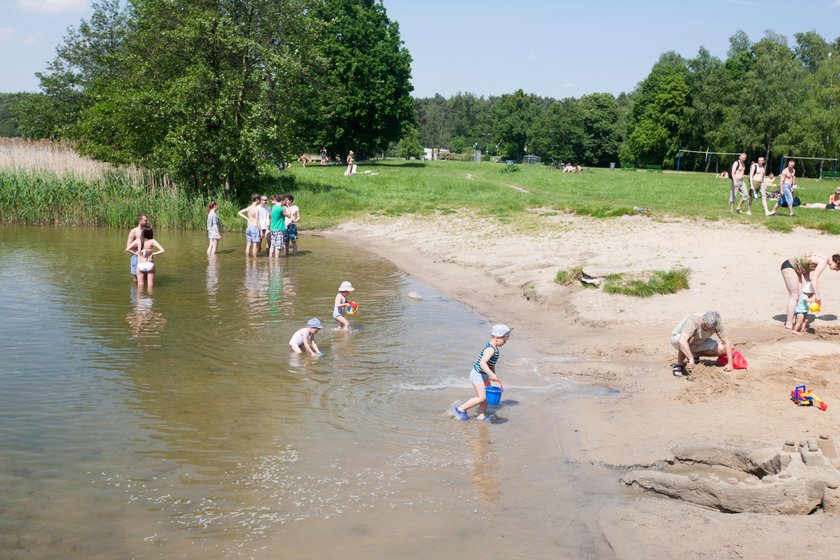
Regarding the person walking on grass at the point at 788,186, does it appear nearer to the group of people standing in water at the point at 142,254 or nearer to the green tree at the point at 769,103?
the group of people standing in water at the point at 142,254

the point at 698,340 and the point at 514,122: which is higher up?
the point at 514,122

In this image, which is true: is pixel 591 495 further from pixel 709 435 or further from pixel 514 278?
pixel 514 278

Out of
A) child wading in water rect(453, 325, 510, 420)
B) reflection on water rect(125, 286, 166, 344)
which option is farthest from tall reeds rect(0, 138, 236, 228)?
child wading in water rect(453, 325, 510, 420)

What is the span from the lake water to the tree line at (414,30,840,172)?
189 ft

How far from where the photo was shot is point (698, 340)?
11.2 metres

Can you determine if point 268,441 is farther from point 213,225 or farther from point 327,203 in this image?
point 327,203

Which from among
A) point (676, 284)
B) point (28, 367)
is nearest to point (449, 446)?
point (28, 367)

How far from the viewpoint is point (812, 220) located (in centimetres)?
2198

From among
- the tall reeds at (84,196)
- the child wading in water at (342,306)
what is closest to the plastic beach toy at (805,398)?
the child wading in water at (342,306)

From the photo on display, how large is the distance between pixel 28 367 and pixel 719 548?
957 centimetres

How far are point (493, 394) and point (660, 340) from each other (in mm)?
4542

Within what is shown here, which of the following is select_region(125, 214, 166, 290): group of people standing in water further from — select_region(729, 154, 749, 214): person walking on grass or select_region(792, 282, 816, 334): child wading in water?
select_region(729, 154, 749, 214): person walking on grass

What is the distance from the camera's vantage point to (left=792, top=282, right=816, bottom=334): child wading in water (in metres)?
12.7

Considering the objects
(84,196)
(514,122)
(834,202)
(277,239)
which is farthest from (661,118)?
(277,239)
